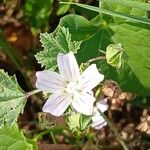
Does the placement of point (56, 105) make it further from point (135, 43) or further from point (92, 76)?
point (135, 43)

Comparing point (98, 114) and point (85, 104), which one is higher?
point (85, 104)

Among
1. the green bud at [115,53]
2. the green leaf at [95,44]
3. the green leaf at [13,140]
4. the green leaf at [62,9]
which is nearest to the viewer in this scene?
the green bud at [115,53]

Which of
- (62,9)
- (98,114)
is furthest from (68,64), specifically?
(62,9)

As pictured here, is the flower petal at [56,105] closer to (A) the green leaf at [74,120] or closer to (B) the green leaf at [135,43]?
(A) the green leaf at [74,120]

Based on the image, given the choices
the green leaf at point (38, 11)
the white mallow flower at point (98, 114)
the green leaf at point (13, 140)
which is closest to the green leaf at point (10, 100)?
the green leaf at point (13, 140)

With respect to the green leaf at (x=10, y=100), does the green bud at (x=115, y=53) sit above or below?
above

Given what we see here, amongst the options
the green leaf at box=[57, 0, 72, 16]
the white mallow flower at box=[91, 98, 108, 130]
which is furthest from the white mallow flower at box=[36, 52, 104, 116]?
the green leaf at box=[57, 0, 72, 16]

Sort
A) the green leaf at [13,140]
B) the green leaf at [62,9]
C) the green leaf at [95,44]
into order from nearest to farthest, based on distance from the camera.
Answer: the green leaf at [13,140], the green leaf at [95,44], the green leaf at [62,9]
